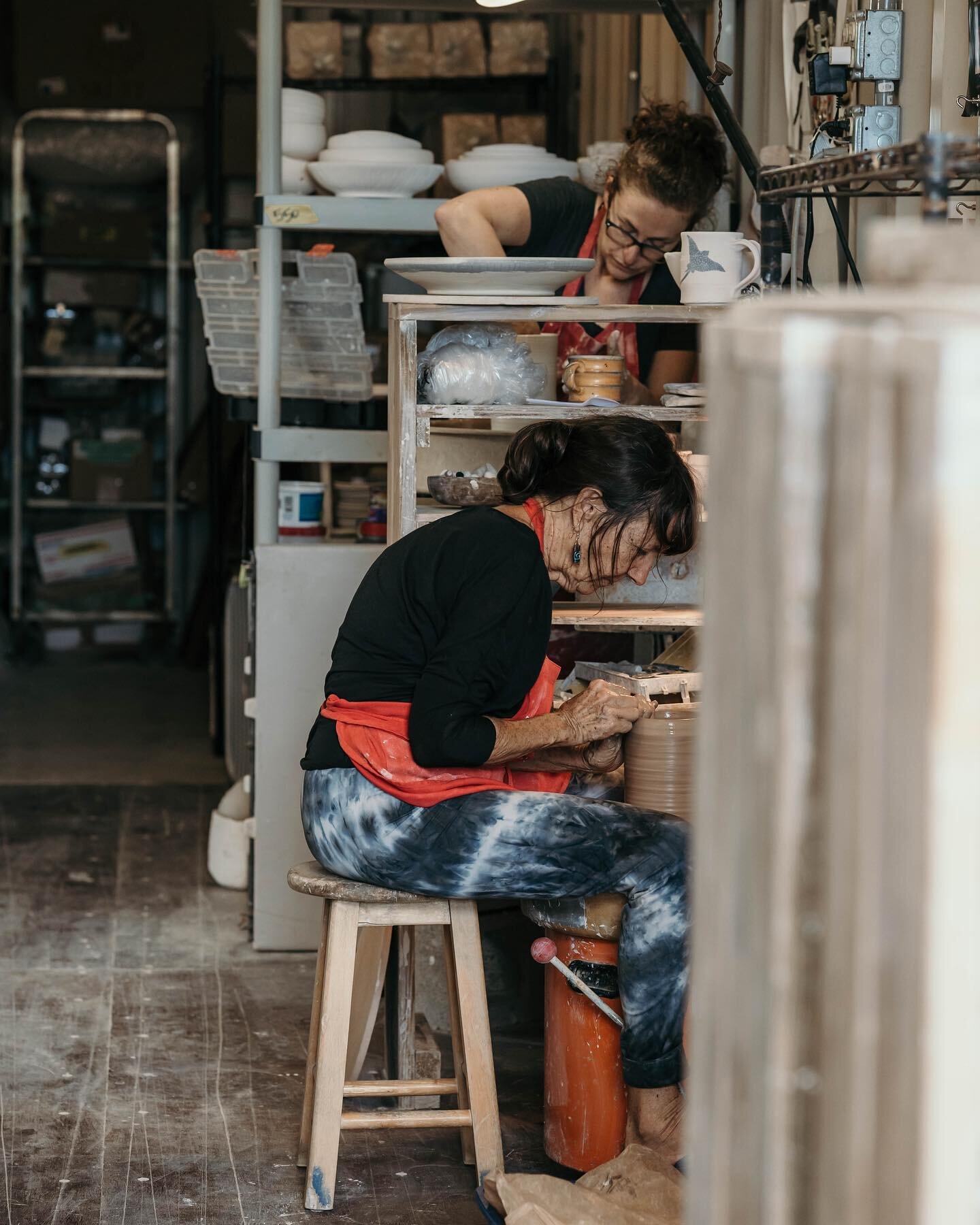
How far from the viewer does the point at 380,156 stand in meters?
3.57

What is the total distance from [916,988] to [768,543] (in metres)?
0.29

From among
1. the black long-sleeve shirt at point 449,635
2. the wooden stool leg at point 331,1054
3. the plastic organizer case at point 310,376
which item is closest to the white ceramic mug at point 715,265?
the black long-sleeve shirt at point 449,635

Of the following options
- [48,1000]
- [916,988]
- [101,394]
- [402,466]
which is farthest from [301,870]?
[101,394]

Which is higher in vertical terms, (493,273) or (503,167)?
(503,167)

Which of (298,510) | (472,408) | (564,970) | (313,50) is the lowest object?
(564,970)

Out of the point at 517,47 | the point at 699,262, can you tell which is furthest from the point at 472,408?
the point at 517,47

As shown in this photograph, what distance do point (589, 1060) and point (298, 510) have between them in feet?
5.59

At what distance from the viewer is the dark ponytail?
2568mm

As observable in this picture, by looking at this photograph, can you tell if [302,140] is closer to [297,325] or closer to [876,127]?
[297,325]

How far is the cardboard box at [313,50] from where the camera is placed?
4.81 metres

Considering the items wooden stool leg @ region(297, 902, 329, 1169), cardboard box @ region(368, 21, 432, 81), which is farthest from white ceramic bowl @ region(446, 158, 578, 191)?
wooden stool leg @ region(297, 902, 329, 1169)

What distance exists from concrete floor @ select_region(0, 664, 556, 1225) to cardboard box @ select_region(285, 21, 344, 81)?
7.99 feet

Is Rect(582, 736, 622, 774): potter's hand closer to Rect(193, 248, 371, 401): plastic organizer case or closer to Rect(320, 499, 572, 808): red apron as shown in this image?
Rect(320, 499, 572, 808): red apron

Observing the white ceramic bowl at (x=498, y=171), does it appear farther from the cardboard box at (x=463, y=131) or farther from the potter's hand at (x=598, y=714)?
the potter's hand at (x=598, y=714)
